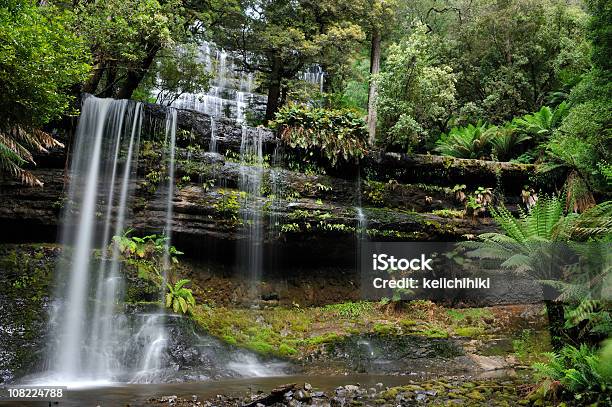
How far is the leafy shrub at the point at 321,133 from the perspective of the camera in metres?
11.7

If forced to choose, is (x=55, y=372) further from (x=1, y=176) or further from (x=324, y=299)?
(x=324, y=299)

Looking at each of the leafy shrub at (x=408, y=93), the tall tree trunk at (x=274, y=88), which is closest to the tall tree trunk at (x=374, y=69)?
the leafy shrub at (x=408, y=93)

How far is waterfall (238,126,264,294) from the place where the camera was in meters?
11.1

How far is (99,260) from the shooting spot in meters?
9.77

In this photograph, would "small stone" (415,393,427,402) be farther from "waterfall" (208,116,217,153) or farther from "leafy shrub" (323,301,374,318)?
"waterfall" (208,116,217,153)

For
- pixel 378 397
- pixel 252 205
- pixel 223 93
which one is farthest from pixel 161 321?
pixel 223 93

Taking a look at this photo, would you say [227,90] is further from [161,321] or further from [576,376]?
[576,376]

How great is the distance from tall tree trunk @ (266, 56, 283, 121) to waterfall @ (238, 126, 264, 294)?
3.06 metres

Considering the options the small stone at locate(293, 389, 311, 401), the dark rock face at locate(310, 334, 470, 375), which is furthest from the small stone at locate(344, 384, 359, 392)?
the dark rock face at locate(310, 334, 470, 375)

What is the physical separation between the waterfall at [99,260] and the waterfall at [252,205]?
1.79 metres

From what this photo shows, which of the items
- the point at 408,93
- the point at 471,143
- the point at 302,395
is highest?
the point at 408,93

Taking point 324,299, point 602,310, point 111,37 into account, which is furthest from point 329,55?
point 602,310

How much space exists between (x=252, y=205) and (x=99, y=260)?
3684mm

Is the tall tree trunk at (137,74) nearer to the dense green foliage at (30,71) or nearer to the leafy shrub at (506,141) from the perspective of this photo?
the dense green foliage at (30,71)
